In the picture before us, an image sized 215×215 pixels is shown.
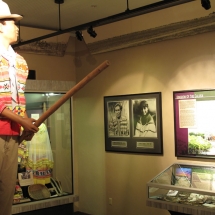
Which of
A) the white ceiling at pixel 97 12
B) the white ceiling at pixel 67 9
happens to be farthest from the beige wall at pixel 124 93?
the white ceiling at pixel 67 9

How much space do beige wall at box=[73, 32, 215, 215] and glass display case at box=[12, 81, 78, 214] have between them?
48 centimetres

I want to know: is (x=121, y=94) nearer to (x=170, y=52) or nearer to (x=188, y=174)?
(x=170, y=52)

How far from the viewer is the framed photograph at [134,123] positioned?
468cm

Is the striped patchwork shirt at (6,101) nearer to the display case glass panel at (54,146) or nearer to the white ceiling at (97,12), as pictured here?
the white ceiling at (97,12)

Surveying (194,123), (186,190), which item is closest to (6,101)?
(186,190)

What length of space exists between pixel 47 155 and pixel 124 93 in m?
1.36

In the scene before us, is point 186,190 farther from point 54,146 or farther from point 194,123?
point 54,146

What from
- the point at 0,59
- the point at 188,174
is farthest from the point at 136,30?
the point at 0,59

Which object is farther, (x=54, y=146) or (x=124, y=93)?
(x=54, y=146)

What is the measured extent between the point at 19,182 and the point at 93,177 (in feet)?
3.95

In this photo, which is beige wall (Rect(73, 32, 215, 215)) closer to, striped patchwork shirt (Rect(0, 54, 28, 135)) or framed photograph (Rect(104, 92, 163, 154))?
framed photograph (Rect(104, 92, 163, 154))

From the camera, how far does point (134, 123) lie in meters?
4.96

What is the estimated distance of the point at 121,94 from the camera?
5.14 m

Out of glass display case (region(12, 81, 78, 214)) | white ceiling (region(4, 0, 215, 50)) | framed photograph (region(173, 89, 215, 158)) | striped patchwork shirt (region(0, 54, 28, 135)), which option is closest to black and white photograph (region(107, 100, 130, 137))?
glass display case (region(12, 81, 78, 214))
